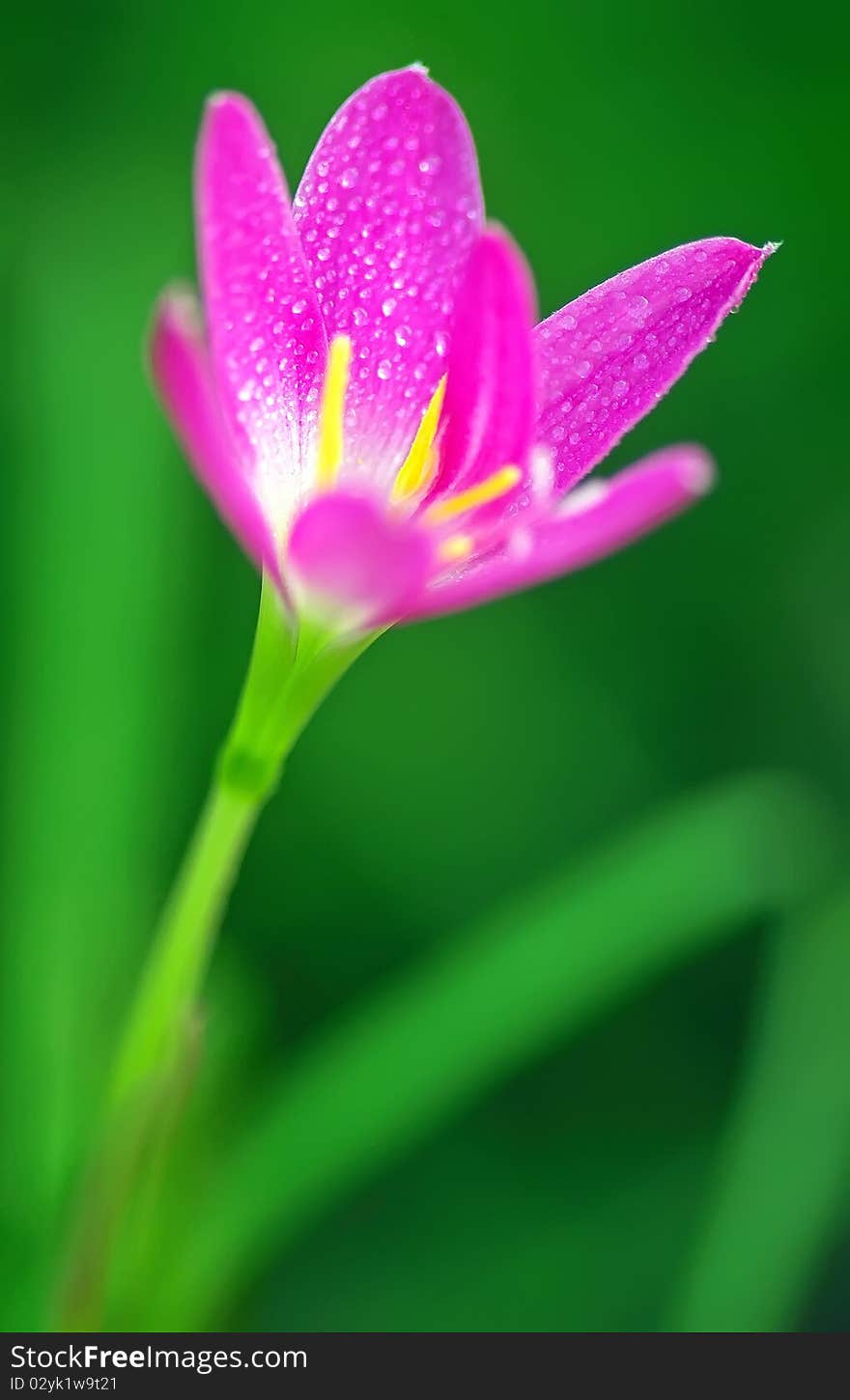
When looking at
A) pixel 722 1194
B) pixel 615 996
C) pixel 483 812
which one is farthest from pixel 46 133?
pixel 722 1194

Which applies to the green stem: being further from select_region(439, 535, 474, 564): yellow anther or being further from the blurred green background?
the blurred green background

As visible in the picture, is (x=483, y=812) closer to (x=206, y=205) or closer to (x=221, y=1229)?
(x=221, y=1229)

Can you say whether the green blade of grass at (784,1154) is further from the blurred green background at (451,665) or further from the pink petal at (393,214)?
the pink petal at (393,214)

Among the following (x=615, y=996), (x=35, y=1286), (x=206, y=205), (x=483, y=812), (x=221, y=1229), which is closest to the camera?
(x=206, y=205)

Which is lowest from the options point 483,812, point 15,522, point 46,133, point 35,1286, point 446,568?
point 35,1286

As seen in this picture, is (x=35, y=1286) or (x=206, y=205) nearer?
(x=206, y=205)

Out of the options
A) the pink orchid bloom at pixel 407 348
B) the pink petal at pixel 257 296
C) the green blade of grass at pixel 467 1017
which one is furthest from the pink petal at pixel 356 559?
the green blade of grass at pixel 467 1017

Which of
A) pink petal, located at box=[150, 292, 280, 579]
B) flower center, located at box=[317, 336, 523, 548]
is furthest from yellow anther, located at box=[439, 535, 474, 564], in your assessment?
pink petal, located at box=[150, 292, 280, 579]

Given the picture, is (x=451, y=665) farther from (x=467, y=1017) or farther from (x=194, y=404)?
(x=194, y=404)
